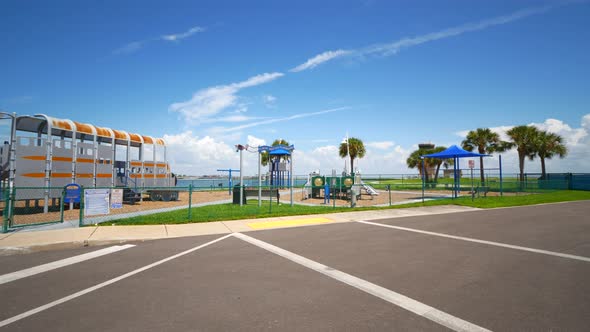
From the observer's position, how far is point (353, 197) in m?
17.5

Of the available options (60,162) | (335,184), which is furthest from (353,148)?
(60,162)

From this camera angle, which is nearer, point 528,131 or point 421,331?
point 421,331

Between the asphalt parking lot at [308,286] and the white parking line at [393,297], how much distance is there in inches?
0.8

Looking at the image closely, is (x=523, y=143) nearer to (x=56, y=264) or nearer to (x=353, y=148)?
(x=353, y=148)

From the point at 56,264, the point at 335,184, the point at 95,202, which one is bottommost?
the point at 56,264

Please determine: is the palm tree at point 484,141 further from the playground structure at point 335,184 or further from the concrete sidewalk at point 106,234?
the concrete sidewalk at point 106,234

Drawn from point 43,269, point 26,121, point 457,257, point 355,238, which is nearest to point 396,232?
point 355,238

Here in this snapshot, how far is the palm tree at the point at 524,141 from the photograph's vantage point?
4078 cm

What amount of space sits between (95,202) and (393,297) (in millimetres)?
12147

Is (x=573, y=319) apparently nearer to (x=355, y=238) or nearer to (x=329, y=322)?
(x=329, y=322)

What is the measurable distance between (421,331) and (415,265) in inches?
114

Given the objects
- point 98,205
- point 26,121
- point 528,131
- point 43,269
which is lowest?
point 43,269

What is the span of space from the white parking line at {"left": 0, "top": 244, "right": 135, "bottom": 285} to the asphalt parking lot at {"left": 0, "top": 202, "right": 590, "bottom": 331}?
6 cm

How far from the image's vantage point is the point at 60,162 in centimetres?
1530
